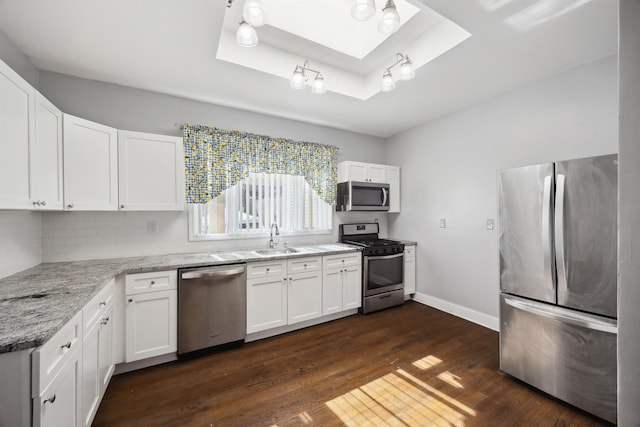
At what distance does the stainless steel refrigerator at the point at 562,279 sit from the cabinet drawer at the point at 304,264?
184cm

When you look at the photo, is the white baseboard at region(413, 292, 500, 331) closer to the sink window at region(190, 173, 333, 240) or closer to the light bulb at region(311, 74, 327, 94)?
the sink window at region(190, 173, 333, 240)

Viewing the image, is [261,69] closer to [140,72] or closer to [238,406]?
[140,72]

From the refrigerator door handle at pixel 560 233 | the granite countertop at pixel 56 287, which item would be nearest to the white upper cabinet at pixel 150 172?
the granite countertop at pixel 56 287

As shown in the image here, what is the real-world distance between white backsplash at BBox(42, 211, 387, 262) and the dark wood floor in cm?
115

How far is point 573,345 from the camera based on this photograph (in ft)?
5.94

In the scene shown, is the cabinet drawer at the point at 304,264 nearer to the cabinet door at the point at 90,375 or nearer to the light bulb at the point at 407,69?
the cabinet door at the point at 90,375

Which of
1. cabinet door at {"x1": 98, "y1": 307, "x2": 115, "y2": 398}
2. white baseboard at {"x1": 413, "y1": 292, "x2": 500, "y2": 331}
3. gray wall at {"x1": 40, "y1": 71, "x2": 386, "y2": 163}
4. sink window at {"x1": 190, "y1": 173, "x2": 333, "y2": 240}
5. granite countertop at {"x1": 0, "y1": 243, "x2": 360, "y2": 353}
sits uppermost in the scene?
gray wall at {"x1": 40, "y1": 71, "x2": 386, "y2": 163}

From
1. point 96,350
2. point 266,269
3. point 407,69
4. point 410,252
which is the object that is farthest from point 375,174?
point 96,350

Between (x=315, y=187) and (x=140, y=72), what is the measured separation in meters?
2.31

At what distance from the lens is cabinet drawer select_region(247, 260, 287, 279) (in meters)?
2.75

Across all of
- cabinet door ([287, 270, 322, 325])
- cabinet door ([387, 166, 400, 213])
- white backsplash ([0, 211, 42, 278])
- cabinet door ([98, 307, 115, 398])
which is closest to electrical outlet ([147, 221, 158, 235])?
white backsplash ([0, 211, 42, 278])

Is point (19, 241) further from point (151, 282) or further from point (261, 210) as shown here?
point (261, 210)

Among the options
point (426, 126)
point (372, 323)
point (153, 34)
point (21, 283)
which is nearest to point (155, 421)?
point (21, 283)

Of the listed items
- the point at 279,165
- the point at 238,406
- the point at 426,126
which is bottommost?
the point at 238,406
